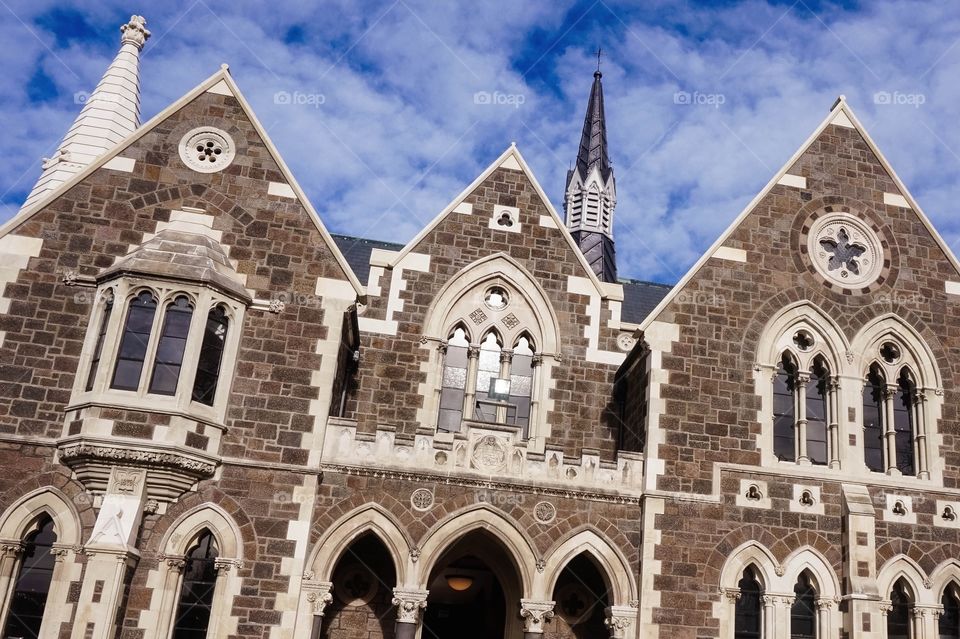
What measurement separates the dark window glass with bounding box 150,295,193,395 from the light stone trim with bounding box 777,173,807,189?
1220cm

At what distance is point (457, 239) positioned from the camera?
20.9 metres

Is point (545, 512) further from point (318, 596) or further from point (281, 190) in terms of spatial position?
point (281, 190)

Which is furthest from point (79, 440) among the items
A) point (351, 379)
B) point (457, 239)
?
point (457, 239)

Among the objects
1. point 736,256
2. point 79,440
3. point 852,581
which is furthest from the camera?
point 736,256

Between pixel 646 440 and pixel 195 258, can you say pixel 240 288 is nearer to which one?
pixel 195 258

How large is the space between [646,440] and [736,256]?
4.40 meters

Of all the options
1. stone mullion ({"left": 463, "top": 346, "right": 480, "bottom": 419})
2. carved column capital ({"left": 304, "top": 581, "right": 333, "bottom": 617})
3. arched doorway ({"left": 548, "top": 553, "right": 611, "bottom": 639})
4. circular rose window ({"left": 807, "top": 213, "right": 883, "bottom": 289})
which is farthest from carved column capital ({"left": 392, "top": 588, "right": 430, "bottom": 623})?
circular rose window ({"left": 807, "top": 213, "right": 883, "bottom": 289})

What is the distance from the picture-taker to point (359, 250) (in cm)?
2614

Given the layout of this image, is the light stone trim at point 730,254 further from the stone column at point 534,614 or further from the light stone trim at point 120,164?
the light stone trim at point 120,164

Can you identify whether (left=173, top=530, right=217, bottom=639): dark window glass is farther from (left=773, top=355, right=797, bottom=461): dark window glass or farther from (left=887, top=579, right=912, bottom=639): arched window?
(left=887, top=579, right=912, bottom=639): arched window

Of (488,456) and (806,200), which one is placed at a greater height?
(806,200)

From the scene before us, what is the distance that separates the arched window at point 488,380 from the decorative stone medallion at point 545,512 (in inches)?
119

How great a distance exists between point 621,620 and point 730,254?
754 cm

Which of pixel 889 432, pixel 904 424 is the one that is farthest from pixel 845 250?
pixel 889 432
